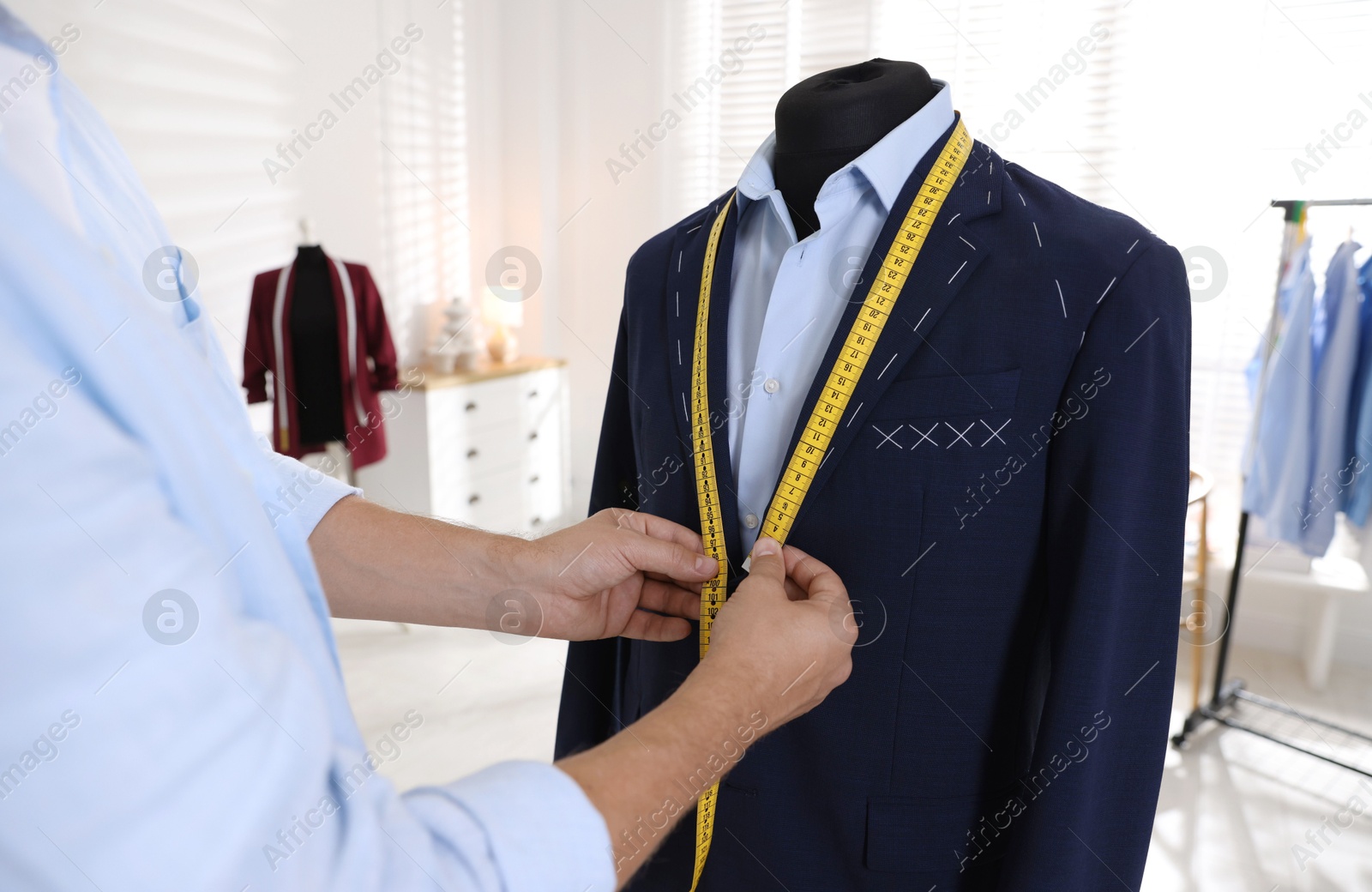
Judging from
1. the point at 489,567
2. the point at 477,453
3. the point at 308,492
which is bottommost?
the point at 477,453

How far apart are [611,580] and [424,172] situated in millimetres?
4963

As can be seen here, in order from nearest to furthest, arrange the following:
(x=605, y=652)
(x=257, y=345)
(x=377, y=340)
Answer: (x=605, y=652) → (x=257, y=345) → (x=377, y=340)

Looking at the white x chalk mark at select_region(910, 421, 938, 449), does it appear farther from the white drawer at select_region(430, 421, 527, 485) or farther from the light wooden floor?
the white drawer at select_region(430, 421, 527, 485)

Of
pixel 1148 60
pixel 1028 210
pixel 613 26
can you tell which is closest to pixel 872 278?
pixel 1028 210

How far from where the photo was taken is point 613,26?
5664 millimetres

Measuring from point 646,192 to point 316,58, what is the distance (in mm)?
2157

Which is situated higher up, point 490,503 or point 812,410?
point 812,410

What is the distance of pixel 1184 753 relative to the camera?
3445mm

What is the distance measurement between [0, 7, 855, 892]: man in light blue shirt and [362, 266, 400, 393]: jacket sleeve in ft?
11.7

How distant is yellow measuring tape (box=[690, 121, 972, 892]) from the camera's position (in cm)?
109

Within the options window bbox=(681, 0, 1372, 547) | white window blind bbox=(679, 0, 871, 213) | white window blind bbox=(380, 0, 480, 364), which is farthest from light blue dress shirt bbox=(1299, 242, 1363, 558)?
white window blind bbox=(380, 0, 480, 364)

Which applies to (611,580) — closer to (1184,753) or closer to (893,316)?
(893,316)

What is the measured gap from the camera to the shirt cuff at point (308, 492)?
1.06 metres

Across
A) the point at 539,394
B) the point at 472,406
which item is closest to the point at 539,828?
the point at 472,406
